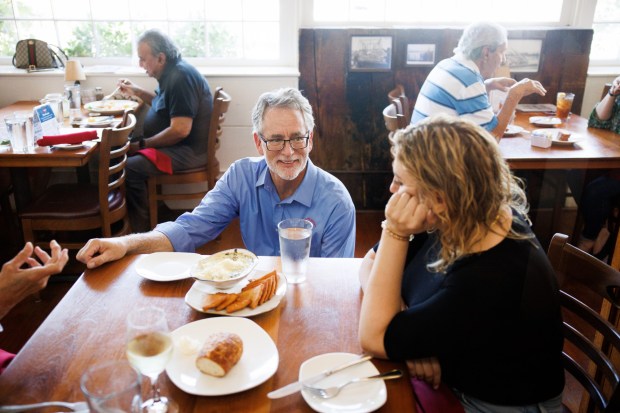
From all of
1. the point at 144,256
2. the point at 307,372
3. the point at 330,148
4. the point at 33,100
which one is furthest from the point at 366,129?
the point at 307,372

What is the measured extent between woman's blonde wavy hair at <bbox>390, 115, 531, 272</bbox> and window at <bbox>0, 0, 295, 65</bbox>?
3.00 m

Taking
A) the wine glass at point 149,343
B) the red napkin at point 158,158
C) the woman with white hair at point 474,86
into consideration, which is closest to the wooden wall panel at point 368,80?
the woman with white hair at point 474,86

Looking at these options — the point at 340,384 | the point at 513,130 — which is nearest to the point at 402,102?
the point at 513,130

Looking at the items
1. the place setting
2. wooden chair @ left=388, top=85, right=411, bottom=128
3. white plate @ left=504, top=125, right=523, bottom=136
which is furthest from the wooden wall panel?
the place setting

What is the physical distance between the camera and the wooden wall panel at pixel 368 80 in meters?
3.72

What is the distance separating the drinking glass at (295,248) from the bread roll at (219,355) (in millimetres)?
336

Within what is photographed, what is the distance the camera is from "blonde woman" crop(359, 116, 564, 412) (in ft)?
3.52

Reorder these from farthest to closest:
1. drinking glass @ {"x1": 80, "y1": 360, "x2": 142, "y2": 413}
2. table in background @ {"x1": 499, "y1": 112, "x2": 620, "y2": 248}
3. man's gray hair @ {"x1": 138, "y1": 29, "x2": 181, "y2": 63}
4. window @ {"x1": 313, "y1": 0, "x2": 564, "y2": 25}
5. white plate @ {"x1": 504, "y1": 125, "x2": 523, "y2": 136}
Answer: window @ {"x1": 313, "y1": 0, "x2": 564, "y2": 25} → man's gray hair @ {"x1": 138, "y1": 29, "x2": 181, "y2": 63} → white plate @ {"x1": 504, "y1": 125, "x2": 523, "y2": 136} → table in background @ {"x1": 499, "y1": 112, "x2": 620, "y2": 248} → drinking glass @ {"x1": 80, "y1": 360, "x2": 142, "y2": 413}

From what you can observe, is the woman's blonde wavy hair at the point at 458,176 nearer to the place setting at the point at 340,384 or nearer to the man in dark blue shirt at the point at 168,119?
the place setting at the point at 340,384

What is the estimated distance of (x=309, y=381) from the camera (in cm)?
101

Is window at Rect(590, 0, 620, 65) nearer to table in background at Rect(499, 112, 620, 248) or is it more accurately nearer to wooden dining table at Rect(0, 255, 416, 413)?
table in background at Rect(499, 112, 620, 248)

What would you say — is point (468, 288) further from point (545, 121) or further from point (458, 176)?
point (545, 121)

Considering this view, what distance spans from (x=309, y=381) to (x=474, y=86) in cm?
223

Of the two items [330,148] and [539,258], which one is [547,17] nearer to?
[330,148]
